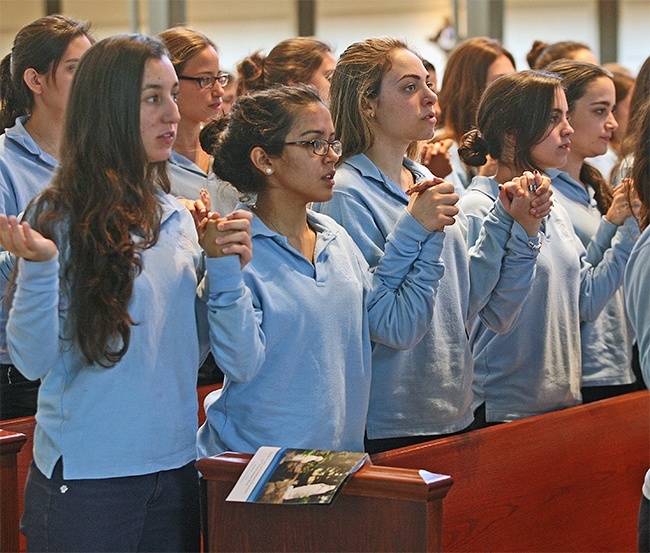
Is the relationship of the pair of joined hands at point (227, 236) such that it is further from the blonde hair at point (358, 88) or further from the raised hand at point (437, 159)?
the raised hand at point (437, 159)

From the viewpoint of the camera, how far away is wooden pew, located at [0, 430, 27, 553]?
7.07ft

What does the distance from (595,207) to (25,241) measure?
83.5 inches

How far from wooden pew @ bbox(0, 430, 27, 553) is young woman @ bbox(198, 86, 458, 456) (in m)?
0.39

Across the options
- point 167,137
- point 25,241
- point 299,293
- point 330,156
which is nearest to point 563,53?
point 330,156

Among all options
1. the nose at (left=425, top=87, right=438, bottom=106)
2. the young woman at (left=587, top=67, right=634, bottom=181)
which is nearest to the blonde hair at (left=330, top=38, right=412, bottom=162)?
the nose at (left=425, top=87, right=438, bottom=106)

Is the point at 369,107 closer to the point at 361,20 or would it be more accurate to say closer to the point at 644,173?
the point at 644,173

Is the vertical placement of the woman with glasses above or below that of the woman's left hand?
above

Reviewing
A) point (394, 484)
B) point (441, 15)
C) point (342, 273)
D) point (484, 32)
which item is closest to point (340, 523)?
point (394, 484)

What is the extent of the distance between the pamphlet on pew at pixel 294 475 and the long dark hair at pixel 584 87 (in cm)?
177

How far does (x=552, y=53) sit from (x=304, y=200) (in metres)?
2.45

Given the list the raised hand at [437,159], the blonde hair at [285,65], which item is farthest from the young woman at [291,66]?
the raised hand at [437,159]

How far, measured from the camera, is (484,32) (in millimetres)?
7426

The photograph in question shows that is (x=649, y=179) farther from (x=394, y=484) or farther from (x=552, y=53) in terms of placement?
(x=552, y=53)

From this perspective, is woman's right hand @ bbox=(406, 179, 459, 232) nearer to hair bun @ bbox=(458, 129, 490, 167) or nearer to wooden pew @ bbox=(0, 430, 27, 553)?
hair bun @ bbox=(458, 129, 490, 167)
